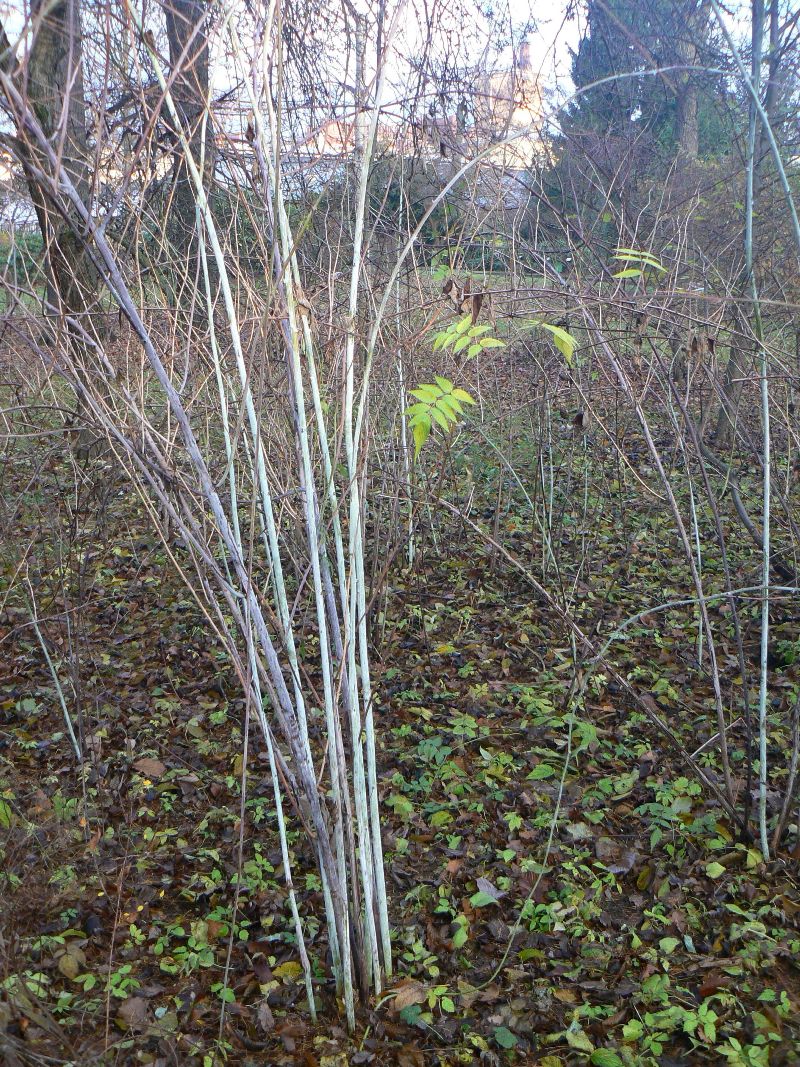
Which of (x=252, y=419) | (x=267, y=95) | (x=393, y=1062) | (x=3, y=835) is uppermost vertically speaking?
(x=267, y=95)

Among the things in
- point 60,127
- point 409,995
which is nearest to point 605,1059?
point 409,995

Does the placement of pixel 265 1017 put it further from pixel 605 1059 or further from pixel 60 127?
pixel 60 127

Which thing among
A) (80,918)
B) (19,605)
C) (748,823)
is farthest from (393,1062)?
(19,605)

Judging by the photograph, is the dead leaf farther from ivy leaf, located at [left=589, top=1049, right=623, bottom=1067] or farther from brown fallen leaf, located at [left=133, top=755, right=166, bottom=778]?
brown fallen leaf, located at [left=133, top=755, right=166, bottom=778]

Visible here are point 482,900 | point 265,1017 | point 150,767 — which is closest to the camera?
point 265,1017

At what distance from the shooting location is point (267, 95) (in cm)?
172

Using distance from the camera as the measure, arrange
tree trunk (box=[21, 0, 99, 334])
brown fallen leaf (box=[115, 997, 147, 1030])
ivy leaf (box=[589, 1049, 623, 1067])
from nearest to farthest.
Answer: tree trunk (box=[21, 0, 99, 334])
ivy leaf (box=[589, 1049, 623, 1067])
brown fallen leaf (box=[115, 997, 147, 1030])

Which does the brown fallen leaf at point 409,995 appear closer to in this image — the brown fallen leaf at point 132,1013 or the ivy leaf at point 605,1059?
Result: the ivy leaf at point 605,1059

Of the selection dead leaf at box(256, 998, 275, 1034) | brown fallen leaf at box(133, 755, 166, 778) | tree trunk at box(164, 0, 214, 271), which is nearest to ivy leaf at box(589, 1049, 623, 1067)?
dead leaf at box(256, 998, 275, 1034)

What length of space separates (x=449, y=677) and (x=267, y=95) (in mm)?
2848

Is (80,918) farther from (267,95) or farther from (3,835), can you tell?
(267,95)

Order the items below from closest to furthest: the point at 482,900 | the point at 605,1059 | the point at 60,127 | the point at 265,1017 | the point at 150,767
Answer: the point at 60,127 < the point at 605,1059 < the point at 265,1017 < the point at 482,900 < the point at 150,767

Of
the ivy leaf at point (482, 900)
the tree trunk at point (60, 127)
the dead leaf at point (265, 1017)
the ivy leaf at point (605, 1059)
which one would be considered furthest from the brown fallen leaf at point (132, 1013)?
the tree trunk at point (60, 127)

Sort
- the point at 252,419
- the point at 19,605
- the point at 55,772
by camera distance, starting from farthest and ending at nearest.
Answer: the point at 19,605 → the point at 55,772 → the point at 252,419
